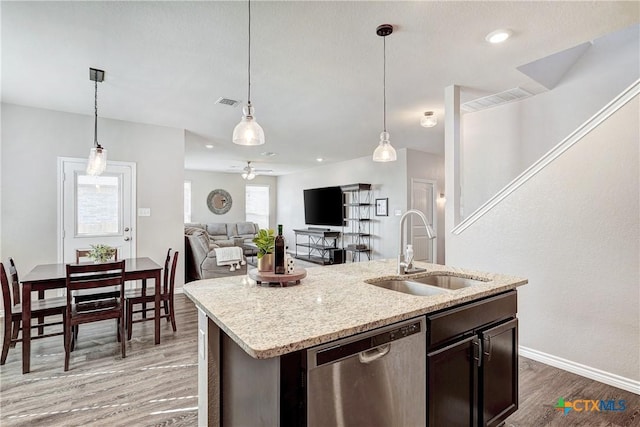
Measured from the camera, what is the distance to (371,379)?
1.25 metres

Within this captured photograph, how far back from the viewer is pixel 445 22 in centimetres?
234

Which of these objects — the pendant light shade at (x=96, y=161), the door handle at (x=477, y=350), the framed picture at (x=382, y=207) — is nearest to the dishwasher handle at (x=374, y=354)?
the door handle at (x=477, y=350)

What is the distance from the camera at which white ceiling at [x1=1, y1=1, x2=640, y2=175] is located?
2219 mm

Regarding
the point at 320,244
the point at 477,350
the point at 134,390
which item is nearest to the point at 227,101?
the point at 134,390

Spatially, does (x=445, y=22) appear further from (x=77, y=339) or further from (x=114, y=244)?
(x=114, y=244)

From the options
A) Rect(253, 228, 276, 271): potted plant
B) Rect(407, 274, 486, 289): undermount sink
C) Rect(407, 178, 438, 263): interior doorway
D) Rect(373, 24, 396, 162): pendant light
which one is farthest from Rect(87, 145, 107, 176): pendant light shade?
Rect(407, 178, 438, 263): interior doorway

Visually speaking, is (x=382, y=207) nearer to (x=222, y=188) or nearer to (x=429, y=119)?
(x=429, y=119)

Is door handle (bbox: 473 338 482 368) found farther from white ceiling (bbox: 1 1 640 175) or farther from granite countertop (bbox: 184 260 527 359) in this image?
white ceiling (bbox: 1 1 640 175)

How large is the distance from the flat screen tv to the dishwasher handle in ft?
22.9

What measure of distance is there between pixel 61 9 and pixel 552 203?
4.05 metres

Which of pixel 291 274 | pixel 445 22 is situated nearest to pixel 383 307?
pixel 291 274

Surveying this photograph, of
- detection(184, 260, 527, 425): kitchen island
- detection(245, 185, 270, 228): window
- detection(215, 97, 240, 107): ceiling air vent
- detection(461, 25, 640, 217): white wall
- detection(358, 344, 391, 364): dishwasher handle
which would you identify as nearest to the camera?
detection(184, 260, 527, 425): kitchen island

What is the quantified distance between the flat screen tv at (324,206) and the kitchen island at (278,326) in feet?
20.7

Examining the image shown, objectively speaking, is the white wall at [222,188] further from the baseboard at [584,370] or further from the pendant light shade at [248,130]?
the baseboard at [584,370]
